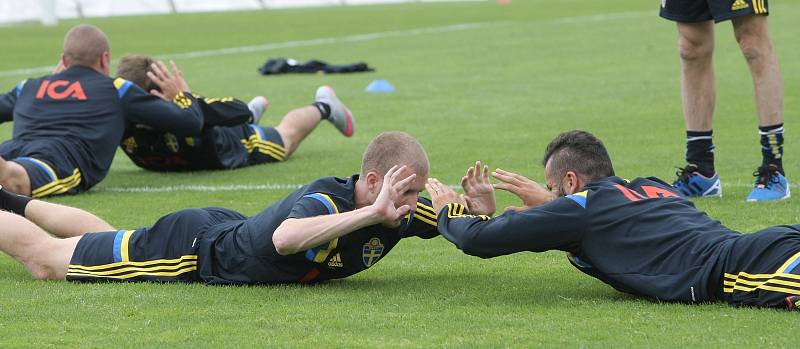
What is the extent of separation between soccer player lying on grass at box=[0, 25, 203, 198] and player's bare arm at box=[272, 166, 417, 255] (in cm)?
391

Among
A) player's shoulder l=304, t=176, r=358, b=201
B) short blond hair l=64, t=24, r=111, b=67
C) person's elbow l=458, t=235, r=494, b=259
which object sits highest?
short blond hair l=64, t=24, r=111, b=67

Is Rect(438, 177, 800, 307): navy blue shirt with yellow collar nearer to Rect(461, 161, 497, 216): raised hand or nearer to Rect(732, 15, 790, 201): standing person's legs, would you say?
Rect(461, 161, 497, 216): raised hand

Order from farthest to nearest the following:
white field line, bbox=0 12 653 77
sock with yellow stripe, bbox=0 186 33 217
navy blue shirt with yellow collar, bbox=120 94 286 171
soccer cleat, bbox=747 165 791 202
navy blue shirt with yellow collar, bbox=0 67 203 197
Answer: white field line, bbox=0 12 653 77
navy blue shirt with yellow collar, bbox=120 94 286 171
navy blue shirt with yellow collar, bbox=0 67 203 197
soccer cleat, bbox=747 165 791 202
sock with yellow stripe, bbox=0 186 33 217

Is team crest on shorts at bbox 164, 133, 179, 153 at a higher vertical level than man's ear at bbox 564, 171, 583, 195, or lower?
lower

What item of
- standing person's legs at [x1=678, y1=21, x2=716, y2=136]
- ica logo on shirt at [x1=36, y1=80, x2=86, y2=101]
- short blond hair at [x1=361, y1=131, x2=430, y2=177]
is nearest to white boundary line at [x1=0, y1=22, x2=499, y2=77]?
ica logo on shirt at [x1=36, y1=80, x2=86, y2=101]

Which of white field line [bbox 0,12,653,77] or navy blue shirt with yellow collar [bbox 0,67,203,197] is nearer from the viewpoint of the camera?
navy blue shirt with yellow collar [bbox 0,67,203,197]

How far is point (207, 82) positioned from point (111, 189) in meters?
7.72

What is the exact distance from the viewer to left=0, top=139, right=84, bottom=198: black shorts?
8734mm

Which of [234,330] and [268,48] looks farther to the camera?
[268,48]

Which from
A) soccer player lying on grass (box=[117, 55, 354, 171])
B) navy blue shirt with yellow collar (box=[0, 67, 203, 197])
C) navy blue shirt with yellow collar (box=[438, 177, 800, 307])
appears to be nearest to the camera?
navy blue shirt with yellow collar (box=[438, 177, 800, 307])

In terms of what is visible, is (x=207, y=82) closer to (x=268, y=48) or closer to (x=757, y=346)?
(x=268, y=48)

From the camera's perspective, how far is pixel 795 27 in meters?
23.2

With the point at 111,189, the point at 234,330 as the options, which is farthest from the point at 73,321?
the point at 111,189

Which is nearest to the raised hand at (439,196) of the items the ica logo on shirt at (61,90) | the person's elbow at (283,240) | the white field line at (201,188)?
the person's elbow at (283,240)
